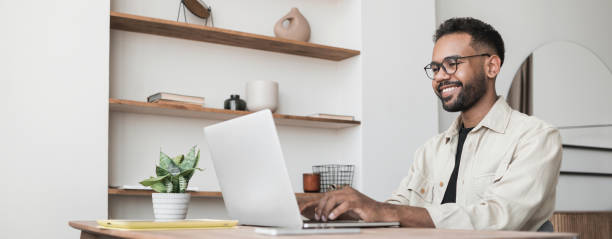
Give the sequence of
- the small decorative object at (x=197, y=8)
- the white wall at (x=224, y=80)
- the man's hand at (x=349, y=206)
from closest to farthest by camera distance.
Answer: the man's hand at (x=349, y=206) < the white wall at (x=224, y=80) < the small decorative object at (x=197, y=8)

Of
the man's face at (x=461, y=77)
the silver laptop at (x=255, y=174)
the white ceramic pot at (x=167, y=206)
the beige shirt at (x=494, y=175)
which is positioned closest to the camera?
the silver laptop at (x=255, y=174)

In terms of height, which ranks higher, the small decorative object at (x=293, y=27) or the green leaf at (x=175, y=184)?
the small decorative object at (x=293, y=27)

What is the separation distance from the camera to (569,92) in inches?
167

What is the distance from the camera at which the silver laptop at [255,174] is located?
1.25m

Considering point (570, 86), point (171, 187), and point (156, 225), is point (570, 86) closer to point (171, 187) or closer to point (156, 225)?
point (171, 187)

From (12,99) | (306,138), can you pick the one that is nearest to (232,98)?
(306,138)

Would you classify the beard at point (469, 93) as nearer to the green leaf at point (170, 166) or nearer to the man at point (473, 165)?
the man at point (473, 165)

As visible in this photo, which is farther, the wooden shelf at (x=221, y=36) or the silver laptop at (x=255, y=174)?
the wooden shelf at (x=221, y=36)

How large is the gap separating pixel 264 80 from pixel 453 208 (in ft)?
6.04

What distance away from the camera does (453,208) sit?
1479mm

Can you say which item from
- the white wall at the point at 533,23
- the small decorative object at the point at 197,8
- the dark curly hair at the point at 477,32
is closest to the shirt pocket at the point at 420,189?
the dark curly hair at the point at 477,32

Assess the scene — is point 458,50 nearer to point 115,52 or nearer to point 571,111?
point 115,52

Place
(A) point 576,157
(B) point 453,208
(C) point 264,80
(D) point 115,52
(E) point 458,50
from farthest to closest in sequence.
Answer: (A) point 576,157 < (C) point 264,80 < (D) point 115,52 < (E) point 458,50 < (B) point 453,208

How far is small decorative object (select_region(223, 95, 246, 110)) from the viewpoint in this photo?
119 inches
